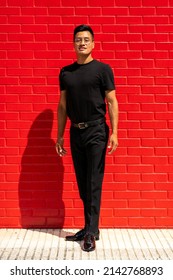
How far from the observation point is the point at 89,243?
13.8 feet

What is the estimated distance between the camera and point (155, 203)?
4.88 meters

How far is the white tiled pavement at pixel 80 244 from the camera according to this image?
4086mm

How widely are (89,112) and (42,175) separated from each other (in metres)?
1.03

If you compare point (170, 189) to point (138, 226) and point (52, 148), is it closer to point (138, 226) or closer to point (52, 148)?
point (138, 226)

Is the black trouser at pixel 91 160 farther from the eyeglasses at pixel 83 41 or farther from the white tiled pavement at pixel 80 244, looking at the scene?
the eyeglasses at pixel 83 41

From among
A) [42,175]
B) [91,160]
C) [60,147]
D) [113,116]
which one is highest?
[113,116]

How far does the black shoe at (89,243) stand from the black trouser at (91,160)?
0.22 feet

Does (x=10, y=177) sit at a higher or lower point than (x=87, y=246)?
higher

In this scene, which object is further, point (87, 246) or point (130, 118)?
point (130, 118)

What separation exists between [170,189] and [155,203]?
22cm

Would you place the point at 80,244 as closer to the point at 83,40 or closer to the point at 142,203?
the point at 142,203

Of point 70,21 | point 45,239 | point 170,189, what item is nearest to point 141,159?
point 170,189

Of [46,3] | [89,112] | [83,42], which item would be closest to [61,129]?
[89,112]

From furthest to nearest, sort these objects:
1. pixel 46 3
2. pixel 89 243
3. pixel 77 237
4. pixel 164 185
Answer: pixel 164 185 → pixel 46 3 → pixel 77 237 → pixel 89 243
